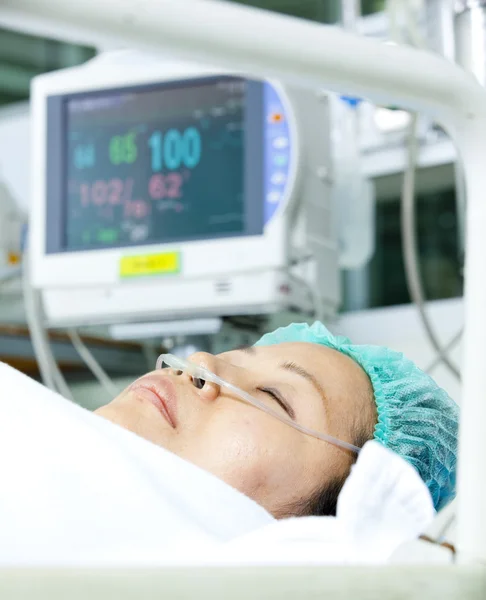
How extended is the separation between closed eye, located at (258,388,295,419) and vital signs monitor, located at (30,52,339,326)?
673mm

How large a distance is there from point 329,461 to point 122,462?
0.37m

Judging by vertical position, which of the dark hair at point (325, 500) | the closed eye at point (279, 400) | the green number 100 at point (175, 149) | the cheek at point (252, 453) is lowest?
the dark hair at point (325, 500)

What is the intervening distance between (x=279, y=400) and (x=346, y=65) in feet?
1.98

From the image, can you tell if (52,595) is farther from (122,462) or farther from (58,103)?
(58,103)

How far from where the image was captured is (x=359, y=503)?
0.60 metres

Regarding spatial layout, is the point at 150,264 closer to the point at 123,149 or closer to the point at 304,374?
the point at 123,149

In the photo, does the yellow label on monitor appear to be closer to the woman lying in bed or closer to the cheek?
the woman lying in bed

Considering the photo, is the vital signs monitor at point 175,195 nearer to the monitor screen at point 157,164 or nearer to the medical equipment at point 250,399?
the monitor screen at point 157,164

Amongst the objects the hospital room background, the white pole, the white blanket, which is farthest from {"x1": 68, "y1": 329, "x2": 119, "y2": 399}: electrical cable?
the white pole

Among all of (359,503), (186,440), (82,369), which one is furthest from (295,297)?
(359,503)

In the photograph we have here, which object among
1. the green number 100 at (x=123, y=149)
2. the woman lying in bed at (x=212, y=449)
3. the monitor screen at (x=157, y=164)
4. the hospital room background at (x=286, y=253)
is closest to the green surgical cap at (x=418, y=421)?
the woman lying in bed at (x=212, y=449)

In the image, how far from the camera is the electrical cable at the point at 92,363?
194cm

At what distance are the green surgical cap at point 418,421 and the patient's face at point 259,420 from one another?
1.0 inches

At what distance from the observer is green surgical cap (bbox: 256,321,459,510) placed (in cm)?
113
